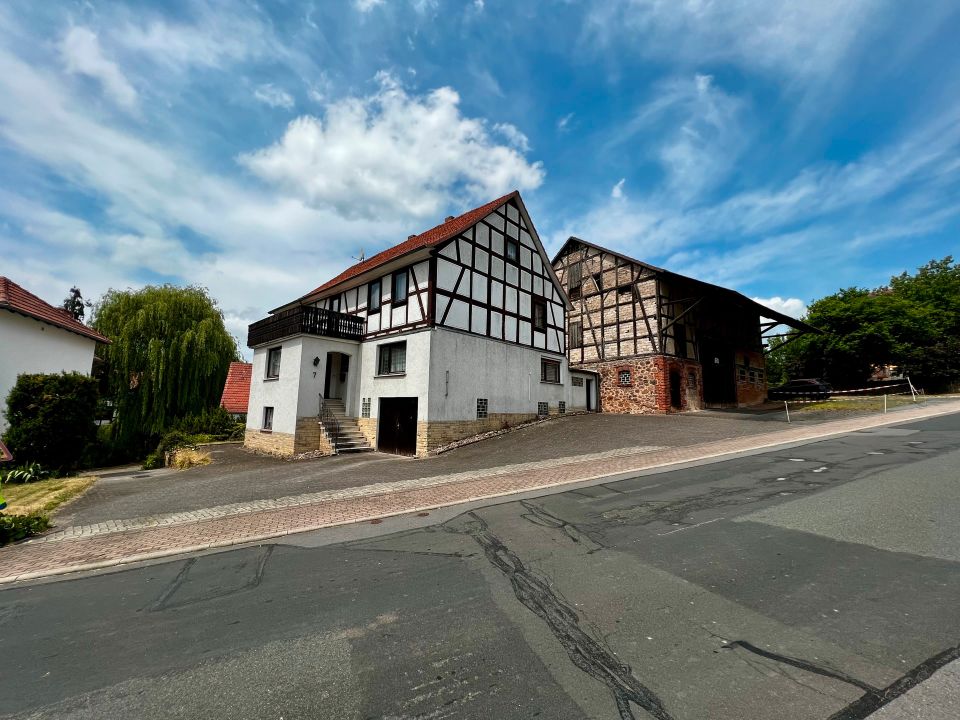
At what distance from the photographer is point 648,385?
2277cm

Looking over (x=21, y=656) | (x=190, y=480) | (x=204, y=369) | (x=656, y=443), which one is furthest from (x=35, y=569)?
(x=204, y=369)

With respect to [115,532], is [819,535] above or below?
above

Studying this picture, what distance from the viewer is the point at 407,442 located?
51.5ft

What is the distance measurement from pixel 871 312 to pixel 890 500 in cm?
3434

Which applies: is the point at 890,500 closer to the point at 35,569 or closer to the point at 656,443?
the point at 656,443

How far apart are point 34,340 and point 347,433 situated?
1459 cm

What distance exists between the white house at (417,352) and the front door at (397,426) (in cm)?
4

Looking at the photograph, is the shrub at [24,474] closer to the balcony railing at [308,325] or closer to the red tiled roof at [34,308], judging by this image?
the red tiled roof at [34,308]

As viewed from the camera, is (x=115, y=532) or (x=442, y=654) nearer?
(x=442, y=654)

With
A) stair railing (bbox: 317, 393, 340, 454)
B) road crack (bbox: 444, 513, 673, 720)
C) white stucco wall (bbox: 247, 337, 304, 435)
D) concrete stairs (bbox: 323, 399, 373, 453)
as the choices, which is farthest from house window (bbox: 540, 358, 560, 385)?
road crack (bbox: 444, 513, 673, 720)

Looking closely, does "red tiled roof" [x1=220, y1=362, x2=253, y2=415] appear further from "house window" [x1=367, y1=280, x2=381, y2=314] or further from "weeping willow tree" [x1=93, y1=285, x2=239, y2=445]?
"house window" [x1=367, y1=280, x2=381, y2=314]

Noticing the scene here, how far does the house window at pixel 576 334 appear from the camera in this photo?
88.0 feet

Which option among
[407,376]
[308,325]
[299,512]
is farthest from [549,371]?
[299,512]

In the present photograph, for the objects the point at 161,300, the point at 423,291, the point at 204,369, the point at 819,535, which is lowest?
the point at 819,535
